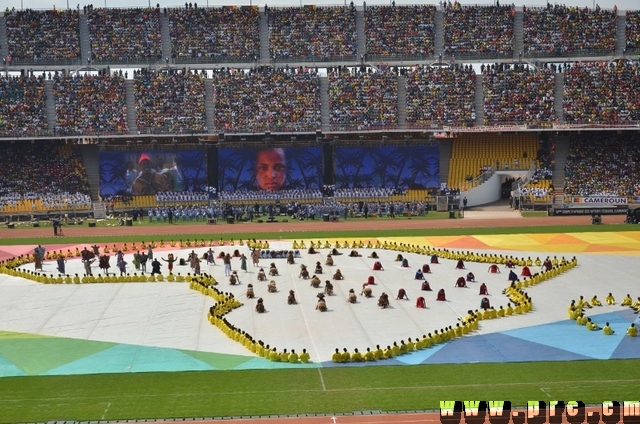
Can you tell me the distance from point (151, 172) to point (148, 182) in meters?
1.02

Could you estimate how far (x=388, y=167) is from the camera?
85.4 m

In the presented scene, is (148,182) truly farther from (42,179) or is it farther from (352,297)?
(352,297)

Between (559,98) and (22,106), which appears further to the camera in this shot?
(559,98)

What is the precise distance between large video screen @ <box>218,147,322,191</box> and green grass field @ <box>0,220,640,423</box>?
52.0 meters

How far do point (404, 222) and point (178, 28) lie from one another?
34.4 m

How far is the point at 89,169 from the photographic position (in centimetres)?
8506

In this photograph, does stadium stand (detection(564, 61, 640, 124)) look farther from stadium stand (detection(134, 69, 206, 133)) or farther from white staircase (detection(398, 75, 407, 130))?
stadium stand (detection(134, 69, 206, 133))

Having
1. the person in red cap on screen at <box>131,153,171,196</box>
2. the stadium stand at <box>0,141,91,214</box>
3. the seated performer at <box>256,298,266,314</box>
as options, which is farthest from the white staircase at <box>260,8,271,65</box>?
the seated performer at <box>256,298,266,314</box>

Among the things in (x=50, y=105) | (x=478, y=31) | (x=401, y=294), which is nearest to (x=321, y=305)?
(x=401, y=294)

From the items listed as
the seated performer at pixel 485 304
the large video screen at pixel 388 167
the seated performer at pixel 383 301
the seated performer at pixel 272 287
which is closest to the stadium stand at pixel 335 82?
the large video screen at pixel 388 167

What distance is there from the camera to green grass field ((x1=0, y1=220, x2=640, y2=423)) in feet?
95.9

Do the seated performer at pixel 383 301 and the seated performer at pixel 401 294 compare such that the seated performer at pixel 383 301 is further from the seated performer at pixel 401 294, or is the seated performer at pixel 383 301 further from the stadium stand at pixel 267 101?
the stadium stand at pixel 267 101

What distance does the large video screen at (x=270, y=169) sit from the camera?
279ft

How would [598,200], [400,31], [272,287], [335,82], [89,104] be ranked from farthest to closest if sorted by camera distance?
[400,31], [335,82], [89,104], [598,200], [272,287]
